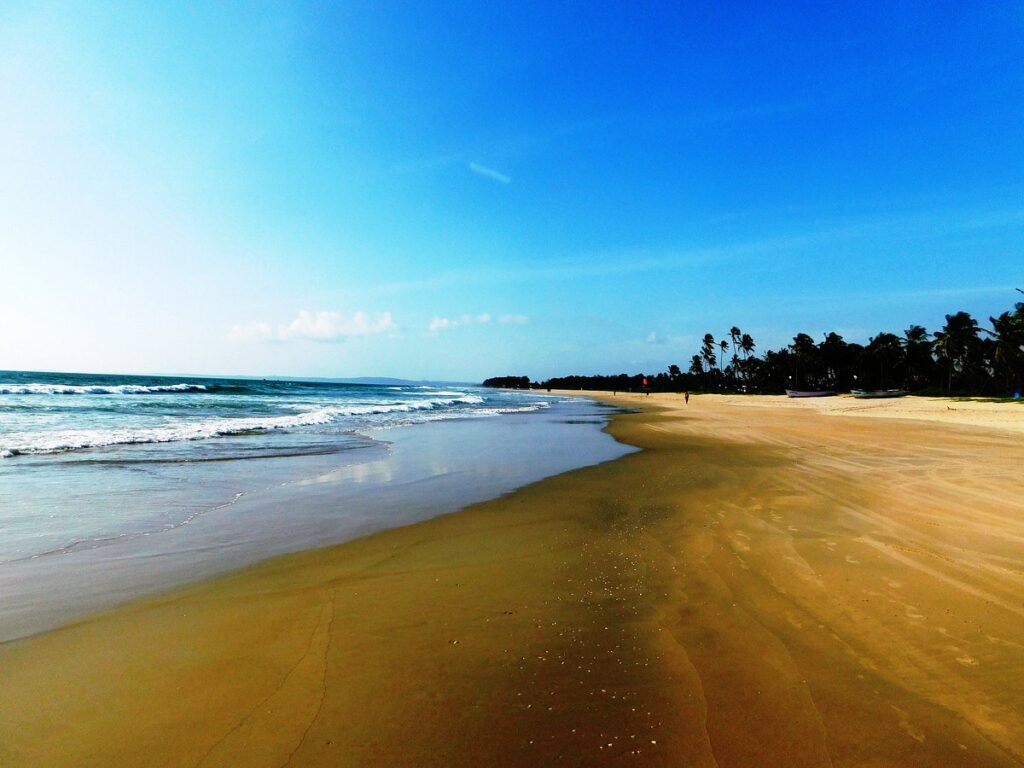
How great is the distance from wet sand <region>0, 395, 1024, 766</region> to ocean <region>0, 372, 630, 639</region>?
0.84 m

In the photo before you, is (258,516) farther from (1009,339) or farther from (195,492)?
(1009,339)

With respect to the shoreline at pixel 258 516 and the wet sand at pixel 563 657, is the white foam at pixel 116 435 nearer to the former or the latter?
the shoreline at pixel 258 516

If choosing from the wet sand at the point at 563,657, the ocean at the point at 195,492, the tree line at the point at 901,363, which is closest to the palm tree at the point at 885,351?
the tree line at the point at 901,363

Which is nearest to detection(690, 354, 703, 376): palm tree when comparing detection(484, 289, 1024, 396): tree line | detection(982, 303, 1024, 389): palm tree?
detection(484, 289, 1024, 396): tree line

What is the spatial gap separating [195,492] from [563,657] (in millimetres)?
8476

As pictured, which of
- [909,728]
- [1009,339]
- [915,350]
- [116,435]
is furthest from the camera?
[915,350]

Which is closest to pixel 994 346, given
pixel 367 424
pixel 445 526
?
pixel 367 424

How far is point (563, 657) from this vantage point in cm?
364

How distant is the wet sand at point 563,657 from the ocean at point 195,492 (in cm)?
84

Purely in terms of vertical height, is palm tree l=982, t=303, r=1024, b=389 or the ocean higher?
palm tree l=982, t=303, r=1024, b=389

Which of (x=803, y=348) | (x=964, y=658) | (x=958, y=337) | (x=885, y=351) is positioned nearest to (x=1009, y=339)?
(x=958, y=337)

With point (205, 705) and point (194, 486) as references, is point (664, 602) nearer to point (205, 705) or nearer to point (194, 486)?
point (205, 705)

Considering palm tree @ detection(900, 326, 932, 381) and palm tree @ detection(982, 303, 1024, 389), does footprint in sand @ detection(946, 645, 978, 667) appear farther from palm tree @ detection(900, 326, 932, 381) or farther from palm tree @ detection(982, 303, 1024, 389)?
palm tree @ detection(900, 326, 932, 381)

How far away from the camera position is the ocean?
5407 millimetres
